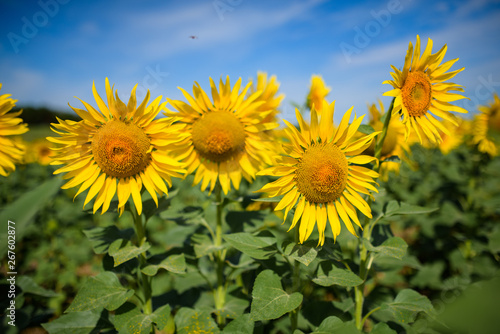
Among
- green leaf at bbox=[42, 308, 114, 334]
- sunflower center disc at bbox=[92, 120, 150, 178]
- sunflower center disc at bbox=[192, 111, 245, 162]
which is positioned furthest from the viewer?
sunflower center disc at bbox=[192, 111, 245, 162]

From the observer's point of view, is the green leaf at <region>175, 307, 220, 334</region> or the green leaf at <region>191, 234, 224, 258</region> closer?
the green leaf at <region>175, 307, 220, 334</region>

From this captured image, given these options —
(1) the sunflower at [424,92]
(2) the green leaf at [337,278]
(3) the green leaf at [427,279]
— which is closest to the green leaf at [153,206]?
(2) the green leaf at [337,278]

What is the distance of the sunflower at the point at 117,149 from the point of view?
206 centimetres

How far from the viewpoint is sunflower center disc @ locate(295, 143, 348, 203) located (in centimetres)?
188

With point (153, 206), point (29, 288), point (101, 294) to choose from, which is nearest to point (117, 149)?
point (153, 206)

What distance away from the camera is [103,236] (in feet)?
7.92

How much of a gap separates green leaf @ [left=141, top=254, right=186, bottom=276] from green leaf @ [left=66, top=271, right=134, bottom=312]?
0.19 metres

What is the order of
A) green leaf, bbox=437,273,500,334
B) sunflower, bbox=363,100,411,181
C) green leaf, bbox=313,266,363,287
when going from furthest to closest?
sunflower, bbox=363,100,411,181 → green leaf, bbox=313,266,363,287 → green leaf, bbox=437,273,500,334

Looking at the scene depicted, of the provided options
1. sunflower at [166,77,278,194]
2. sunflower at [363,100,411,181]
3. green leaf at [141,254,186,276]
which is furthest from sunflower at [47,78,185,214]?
sunflower at [363,100,411,181]

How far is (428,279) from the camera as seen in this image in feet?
13.1

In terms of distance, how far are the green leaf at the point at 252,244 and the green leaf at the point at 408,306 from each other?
0.95 m

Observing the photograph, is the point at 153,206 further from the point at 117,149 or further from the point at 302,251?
the point at 302,251

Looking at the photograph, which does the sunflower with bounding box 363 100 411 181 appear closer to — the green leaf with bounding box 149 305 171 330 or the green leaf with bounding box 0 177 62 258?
the green leaf with bounding box 149 305 171 330

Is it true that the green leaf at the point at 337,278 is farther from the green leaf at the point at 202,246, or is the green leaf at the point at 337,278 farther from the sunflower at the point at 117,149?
the sunflower at the point at 117,149
